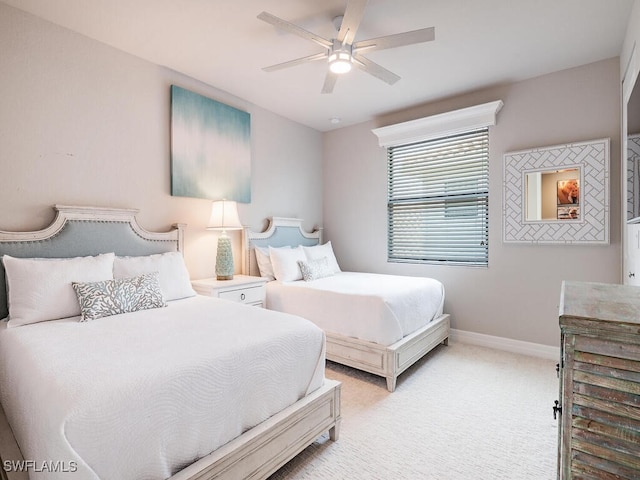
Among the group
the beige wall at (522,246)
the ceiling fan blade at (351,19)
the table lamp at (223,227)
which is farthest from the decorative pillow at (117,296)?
the beige wall at (522,246)

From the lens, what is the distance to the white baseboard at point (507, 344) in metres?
3.13

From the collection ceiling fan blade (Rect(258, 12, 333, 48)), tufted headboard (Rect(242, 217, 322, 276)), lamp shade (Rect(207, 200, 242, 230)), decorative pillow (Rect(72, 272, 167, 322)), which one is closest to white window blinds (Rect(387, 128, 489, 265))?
tufted headboard (Rect(242, 217, 322, 276))

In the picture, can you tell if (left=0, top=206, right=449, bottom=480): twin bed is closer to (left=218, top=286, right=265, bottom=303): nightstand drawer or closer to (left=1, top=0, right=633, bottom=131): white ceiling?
(left=218, top=286, right=265, bottom=303): nightstand drawer

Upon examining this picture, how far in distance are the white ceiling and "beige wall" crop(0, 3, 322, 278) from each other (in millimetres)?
146

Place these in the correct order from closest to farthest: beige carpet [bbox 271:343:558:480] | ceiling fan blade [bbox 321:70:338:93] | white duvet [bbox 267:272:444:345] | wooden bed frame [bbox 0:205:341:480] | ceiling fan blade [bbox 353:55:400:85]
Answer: wooden bed frame [bbox 0:205:341:480] < beige carpet [bbox 271:343:558:480] < ceiling fan blade [bbox 353:55:400:85] < ceiling fan blade [bbox 321:70:338:93] < white duvet [bbox 267:272:444:345]

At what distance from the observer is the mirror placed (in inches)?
118

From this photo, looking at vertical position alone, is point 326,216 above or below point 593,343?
above

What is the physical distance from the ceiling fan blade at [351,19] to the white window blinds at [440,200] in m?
2.11

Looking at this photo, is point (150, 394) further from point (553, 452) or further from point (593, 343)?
point (553, 452)

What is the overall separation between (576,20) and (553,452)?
2.83 meters

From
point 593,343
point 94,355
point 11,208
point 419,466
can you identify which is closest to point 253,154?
point 11,208

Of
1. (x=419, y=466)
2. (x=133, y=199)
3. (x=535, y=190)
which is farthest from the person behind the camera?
(x=535, y=190)

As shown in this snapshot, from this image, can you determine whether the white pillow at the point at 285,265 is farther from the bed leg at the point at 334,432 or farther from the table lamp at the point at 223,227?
the bed leg at the point at 334,432

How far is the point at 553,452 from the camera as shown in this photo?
1.81 metres
